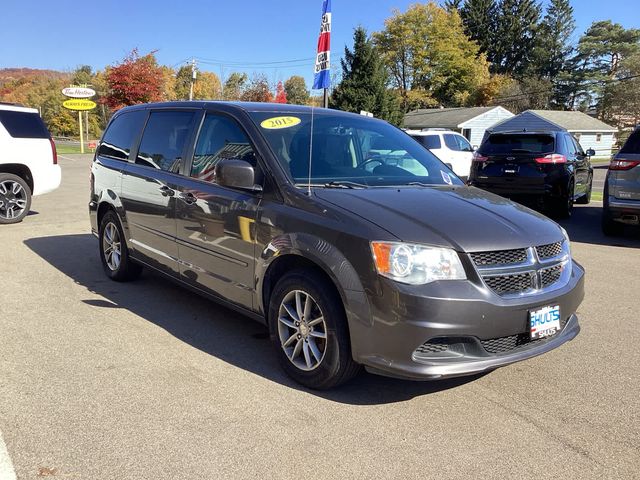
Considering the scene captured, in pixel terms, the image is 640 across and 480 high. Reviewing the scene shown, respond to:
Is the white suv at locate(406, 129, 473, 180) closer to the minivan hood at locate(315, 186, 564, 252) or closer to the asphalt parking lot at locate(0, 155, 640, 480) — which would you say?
the asphalt parking lot at locate(0, 155, 640, 480)

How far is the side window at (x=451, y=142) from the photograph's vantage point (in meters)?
16.6

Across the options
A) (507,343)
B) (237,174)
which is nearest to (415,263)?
(507,343)

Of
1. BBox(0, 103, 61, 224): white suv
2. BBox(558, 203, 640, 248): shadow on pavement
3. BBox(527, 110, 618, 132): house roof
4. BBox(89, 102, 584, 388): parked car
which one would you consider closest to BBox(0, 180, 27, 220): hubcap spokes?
BBox(0, 103, 61, 224): white suv

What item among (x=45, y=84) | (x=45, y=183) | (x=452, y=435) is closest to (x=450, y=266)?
(x=452, y=435)

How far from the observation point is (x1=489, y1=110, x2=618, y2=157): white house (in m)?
51.8

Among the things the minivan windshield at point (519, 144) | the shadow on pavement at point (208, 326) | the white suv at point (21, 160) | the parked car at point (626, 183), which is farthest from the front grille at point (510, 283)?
the white suv at point (21, 160)

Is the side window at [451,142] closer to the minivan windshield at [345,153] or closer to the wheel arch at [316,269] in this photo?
the minivan windshield at [345,153]

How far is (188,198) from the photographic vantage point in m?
4.52

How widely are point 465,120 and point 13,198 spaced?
45.6 meters

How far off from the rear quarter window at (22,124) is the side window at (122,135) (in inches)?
166

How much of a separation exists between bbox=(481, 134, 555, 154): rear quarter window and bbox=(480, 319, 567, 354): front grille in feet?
26.2

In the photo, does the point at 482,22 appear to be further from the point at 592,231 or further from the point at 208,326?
the point at 208,326

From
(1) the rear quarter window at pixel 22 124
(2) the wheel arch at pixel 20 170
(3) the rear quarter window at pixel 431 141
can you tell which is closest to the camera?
(1) the rear quarter window at pixel 22 124

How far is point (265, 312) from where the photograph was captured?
3.91 m
